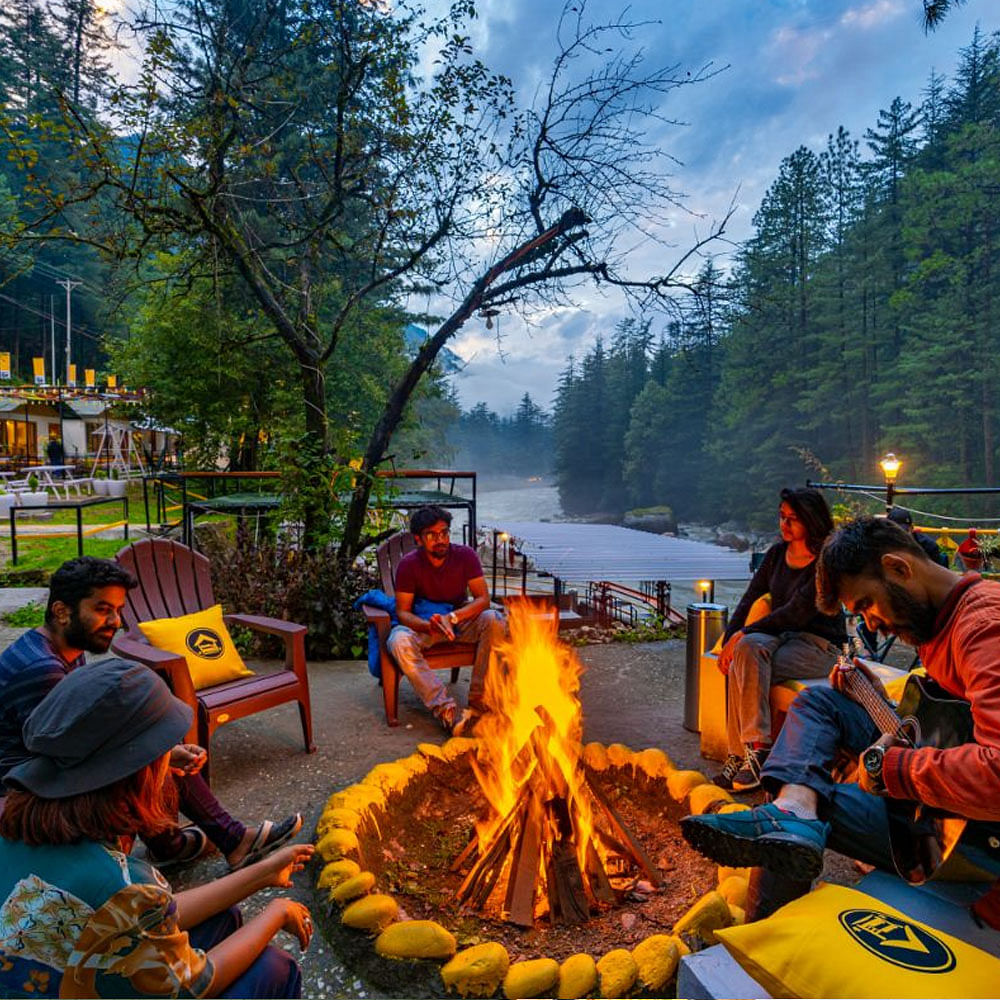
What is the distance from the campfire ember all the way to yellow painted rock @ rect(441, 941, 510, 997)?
336 mm

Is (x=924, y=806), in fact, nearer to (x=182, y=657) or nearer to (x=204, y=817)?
(x=204, y=817)

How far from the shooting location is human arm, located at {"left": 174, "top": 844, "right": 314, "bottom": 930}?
1.32 metres

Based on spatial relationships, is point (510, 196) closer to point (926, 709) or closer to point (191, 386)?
point (926, 709)

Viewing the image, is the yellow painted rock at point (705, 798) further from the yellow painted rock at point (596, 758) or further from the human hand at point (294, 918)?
the human hand at point (294, 918)

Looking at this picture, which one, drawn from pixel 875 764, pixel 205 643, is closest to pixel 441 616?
pixel 205 643

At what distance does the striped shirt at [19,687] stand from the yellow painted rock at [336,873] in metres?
0.94

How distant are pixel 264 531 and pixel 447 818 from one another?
400 cm

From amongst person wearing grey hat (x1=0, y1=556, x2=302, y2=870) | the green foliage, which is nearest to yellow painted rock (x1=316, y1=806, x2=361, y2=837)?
person wearing grey hat (x1=0, y1=556, x2=302, y2=870)

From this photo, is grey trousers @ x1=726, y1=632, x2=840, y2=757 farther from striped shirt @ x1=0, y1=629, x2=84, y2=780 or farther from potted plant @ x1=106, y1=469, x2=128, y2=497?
potted plant @ x1=106, y1=469, x2=128, y2=497

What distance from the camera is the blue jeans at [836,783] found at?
1540mm

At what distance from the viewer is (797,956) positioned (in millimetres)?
1187

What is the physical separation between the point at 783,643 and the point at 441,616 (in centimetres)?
179

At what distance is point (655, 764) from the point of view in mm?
2783

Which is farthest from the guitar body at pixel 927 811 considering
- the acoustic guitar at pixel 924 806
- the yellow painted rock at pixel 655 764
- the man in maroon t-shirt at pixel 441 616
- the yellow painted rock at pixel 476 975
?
the man in maroon t-shirt at pixel 441 616
